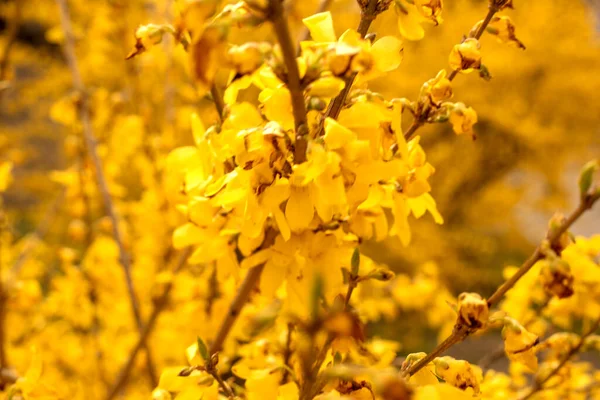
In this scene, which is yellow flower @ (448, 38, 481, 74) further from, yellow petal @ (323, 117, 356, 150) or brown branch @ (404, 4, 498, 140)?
yellow petal @ (323, 117, 356, 150)

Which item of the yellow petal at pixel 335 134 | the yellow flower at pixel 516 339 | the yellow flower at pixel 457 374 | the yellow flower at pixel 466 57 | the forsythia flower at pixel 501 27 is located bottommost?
the yellow flower at pixel 457 374

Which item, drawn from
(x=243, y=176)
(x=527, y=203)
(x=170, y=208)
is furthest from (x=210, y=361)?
(x=527, y=203)

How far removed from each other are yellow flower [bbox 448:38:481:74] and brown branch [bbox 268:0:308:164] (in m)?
0.19

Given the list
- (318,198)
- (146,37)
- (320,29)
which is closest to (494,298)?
(318,198)

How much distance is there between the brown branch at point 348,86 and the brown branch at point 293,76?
0.03 m

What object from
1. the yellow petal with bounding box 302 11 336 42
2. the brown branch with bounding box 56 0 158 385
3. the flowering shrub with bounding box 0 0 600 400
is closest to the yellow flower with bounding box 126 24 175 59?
the flowering shrub with bounding box 0 0 600 400

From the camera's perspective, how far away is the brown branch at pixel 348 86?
18.5 inches

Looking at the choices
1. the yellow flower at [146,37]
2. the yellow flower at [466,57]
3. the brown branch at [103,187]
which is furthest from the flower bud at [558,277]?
the brown branch at [103,187]

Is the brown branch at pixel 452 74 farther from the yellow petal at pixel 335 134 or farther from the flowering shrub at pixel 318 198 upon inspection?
the yellow petal at pixel 335 134

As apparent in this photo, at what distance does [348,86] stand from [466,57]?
13cm

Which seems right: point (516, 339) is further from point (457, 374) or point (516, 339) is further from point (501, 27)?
→ point (501, 27)

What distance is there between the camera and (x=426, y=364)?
482 mm

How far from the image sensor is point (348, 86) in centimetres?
47

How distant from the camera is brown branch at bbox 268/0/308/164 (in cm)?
34
